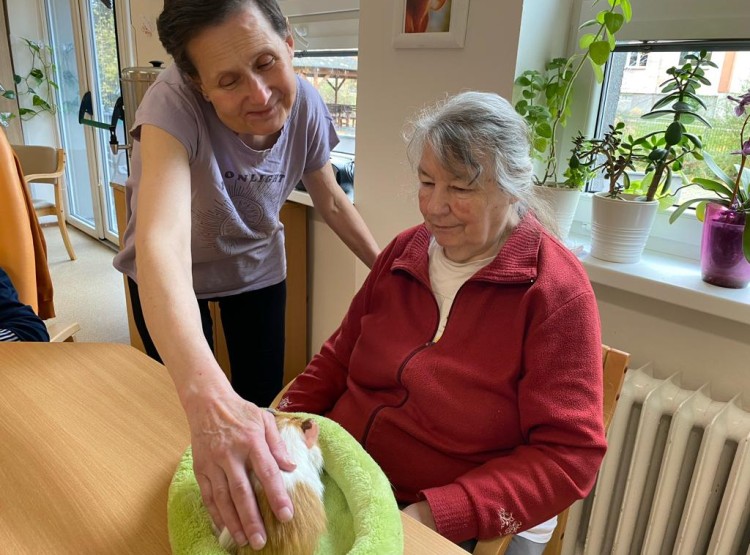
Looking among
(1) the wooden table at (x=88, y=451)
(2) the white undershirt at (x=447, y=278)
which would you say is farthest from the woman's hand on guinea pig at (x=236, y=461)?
(2) the white undershirt at (x=447, y=278)

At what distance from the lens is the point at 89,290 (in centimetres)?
378

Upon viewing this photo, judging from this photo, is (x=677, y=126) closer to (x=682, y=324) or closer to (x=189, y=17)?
(x=682, y=324)

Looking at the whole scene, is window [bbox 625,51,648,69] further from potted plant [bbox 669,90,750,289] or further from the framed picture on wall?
the framed picture on wall

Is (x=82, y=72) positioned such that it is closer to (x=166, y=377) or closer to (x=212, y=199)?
(x=212, y=199)

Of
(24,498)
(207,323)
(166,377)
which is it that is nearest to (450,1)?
(207,323)

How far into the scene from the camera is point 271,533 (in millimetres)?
627

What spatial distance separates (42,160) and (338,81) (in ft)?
9.60

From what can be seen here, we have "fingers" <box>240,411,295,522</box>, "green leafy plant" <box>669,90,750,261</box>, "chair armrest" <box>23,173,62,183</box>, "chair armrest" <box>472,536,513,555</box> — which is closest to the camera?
"fingers" <box>240,411,295,522</box>

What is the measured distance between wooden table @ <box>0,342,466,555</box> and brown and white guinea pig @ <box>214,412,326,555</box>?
13 centimetres

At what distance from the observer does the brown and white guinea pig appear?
626mm

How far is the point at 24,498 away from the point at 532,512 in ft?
2.41

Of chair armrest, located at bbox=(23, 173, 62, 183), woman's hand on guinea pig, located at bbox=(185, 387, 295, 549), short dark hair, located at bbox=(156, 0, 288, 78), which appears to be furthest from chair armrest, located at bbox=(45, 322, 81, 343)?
chair armrest, located at bbox=(23, 173, 62, 183)

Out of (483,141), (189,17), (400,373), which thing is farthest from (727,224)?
(189,17)

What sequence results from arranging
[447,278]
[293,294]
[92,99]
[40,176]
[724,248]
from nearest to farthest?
[447,278] → [724,248] → [293,294] → [40,176] → [92,99]
